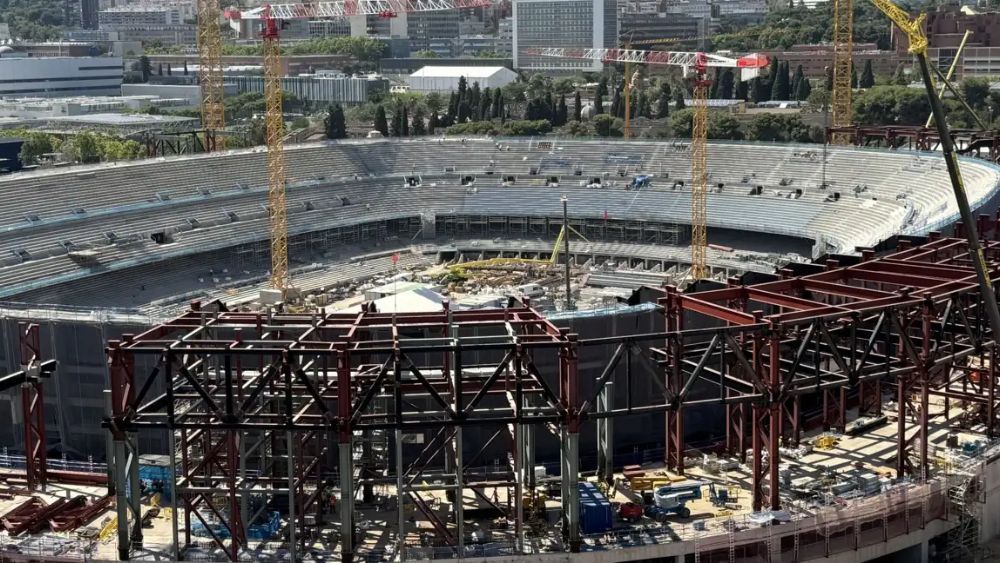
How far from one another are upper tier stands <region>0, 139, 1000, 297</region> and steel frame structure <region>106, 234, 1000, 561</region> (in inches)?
1072

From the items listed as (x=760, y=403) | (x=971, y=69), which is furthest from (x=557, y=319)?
(x=971, y=69)

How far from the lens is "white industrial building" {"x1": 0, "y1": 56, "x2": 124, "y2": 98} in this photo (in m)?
178

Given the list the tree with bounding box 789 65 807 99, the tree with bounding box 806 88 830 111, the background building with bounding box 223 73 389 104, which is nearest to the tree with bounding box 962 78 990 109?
the tree with bounding box 806 88 830 111

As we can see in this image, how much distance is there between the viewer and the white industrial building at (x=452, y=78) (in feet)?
628

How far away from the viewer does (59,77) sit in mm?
182500

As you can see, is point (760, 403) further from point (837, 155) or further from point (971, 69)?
point (971, 69)

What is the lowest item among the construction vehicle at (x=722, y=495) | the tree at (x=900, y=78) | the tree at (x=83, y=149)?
the construction vehicle at (x=722, y=495)

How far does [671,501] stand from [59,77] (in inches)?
6403

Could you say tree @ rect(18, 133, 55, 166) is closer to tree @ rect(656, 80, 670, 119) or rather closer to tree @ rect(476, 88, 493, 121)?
tree @ rect(476, 88, 493, 121)

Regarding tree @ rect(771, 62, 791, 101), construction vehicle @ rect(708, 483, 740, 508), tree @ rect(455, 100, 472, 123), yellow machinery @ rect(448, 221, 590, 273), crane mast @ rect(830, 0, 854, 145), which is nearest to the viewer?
construction vehicle @ rect(708, 483, 740, 508)

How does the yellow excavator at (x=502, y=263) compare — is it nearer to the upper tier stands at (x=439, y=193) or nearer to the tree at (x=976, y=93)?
the upper tier stands at (x=439, y=193)

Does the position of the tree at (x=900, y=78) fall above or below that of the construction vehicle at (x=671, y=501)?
above

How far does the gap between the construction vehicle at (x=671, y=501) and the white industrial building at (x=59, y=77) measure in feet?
514

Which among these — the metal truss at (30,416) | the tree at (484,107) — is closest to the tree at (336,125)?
the tree at (484,107)
